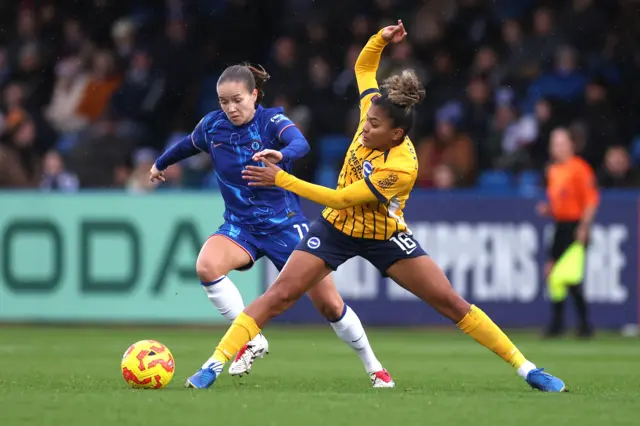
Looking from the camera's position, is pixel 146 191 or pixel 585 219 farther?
pixel 146 191

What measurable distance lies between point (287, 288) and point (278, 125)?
1511mm

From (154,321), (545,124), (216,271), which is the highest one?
(545,124)

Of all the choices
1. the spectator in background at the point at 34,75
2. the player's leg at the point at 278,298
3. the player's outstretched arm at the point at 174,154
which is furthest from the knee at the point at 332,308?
the spectator in background at the point at 34,75

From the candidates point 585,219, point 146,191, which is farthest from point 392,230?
point 146,191

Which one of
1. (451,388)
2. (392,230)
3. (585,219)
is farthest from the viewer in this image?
(585,219)

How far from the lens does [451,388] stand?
9.18 metres

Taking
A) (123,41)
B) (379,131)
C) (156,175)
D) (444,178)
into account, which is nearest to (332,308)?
(379,131)

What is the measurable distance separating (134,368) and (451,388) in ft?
7.39

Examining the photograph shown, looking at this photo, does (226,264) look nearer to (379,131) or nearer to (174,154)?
(174,154)

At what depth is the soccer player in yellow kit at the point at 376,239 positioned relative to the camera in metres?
8.29

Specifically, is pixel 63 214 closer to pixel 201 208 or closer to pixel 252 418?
pixel 201 208

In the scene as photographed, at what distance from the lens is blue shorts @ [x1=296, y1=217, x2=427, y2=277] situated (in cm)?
848

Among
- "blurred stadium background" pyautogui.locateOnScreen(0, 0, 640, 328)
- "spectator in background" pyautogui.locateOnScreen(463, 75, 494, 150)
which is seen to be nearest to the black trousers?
"blurred stadium background" pyautogui.locateOnScreen(0, 0, 640, 328)

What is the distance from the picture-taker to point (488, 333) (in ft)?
28.0
